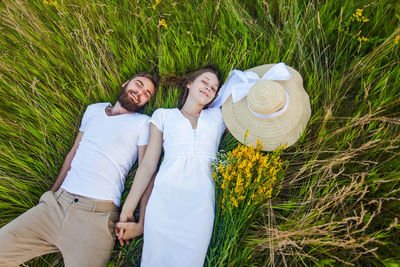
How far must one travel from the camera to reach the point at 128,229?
2.42m

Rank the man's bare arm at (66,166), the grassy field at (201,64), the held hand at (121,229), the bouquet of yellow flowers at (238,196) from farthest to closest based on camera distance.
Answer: the man's bare arm at (66,166) → the held hand at (121,229) → the grassy field at (201,64) → the bouquet of yellow flowers at (238,196)

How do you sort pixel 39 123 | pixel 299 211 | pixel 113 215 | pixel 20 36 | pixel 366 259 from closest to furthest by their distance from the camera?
pixel 366 259 < pixel 299 211 < pixel 113 215 < pixel 39 123 < pixel 20 36

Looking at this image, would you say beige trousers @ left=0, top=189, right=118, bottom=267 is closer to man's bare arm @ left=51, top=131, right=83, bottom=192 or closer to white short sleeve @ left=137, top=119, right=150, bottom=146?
man's bare arm @ left=51, top=131, right=83, bottom=192

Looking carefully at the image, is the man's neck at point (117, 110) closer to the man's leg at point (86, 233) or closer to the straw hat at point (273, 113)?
the man's leg at point (86, 233)

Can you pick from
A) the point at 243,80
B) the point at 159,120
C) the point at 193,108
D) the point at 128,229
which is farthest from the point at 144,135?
the point at 243,80

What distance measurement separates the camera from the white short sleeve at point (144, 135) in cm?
276

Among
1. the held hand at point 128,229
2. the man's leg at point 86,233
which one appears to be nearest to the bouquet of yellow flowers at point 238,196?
the held hand at point 128,229

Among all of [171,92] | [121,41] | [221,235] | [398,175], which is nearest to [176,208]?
[221,235]

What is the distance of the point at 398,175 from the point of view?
2.02m

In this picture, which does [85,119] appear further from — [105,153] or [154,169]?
[154,169]

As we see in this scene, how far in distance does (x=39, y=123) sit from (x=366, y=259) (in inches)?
153

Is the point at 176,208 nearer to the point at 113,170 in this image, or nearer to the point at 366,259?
the point at 113,170

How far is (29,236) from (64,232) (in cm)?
31

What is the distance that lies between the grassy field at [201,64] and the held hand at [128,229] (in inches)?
5.6
